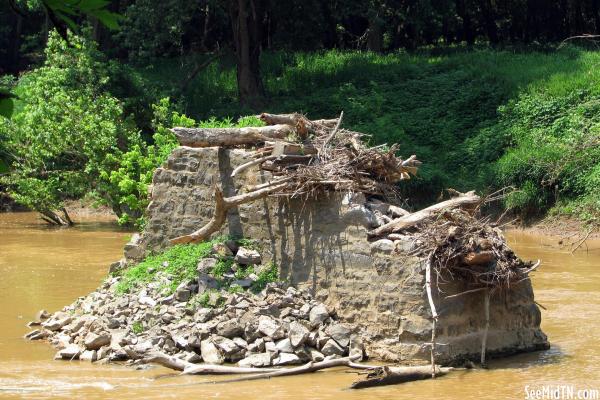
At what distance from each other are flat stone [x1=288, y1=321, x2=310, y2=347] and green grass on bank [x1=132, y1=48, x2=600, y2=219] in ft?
34.8

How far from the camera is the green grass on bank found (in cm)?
2048

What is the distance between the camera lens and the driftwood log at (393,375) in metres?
8.19

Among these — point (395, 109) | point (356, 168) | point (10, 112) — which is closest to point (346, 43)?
point (395, 109)

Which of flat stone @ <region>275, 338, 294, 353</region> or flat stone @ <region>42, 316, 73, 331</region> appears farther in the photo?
flat stone @ <region>42, 316, 73, 331</region>

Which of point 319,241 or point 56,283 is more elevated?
point 319,241

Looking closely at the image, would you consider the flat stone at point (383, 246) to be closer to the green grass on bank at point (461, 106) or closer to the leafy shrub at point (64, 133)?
the green grass on bank at point (461, 106)

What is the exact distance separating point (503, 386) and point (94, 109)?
48.9 ft

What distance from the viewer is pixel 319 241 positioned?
31.7 ft

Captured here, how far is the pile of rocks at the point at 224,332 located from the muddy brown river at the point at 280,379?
312 millimetres

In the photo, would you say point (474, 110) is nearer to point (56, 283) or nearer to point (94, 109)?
point (94, 109)

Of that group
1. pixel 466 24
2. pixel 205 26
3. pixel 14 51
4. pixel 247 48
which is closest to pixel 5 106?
pixel 247 48

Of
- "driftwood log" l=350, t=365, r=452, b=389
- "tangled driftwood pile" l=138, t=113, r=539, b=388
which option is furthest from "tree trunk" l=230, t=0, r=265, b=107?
"driftwood log" l=350, t=365, r=452, b=389

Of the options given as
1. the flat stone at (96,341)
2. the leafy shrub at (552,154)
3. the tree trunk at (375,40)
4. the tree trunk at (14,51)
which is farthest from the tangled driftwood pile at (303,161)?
the tree trunk at (14,51)

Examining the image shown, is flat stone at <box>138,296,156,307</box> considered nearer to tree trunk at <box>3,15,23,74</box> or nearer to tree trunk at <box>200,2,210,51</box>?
tree trunk at <box>200,2,210,51</box>
